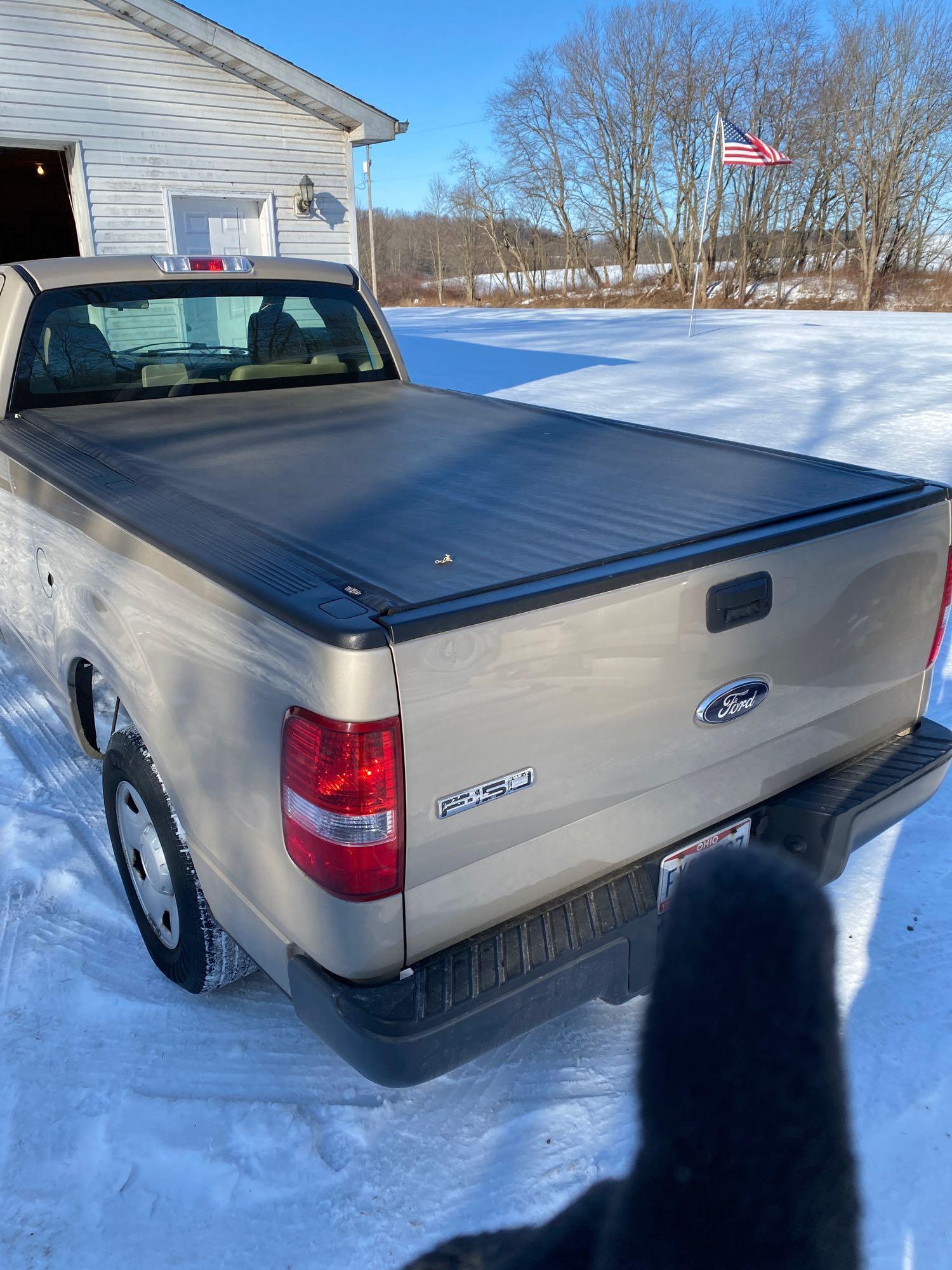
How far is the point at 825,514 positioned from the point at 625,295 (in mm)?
39820

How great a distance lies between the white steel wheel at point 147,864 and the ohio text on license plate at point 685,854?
50.2 inches

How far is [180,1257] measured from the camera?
1.94 metres

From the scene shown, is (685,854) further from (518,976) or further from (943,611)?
(943,611)

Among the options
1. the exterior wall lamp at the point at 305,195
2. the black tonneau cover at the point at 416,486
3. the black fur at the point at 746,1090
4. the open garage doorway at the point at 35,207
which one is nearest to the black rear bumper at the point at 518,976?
the black tonneau cover at the point at 416,486

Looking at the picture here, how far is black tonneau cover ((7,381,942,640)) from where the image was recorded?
205 centimetres

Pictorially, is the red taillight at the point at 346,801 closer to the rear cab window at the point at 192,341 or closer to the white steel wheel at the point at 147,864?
the white steel wheel at the point at 147,864

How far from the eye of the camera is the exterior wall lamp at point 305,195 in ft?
37.1

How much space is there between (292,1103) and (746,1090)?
5.77ft

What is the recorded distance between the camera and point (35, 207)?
56.2 feet

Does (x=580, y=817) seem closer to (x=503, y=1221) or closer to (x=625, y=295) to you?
(x=503, y=1221)

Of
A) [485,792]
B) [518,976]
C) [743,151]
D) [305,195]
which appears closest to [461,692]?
[485,792]

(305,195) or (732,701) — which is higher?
(305,195)

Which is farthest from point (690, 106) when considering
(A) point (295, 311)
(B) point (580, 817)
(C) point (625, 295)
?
(B) point (580, 817)

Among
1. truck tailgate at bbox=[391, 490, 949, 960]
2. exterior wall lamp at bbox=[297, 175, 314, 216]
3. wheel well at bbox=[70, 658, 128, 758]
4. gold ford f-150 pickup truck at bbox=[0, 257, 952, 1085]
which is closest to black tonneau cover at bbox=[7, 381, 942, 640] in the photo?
gold ford f-150 pickup truck at bbox=[0, 257, 952, 1085]
